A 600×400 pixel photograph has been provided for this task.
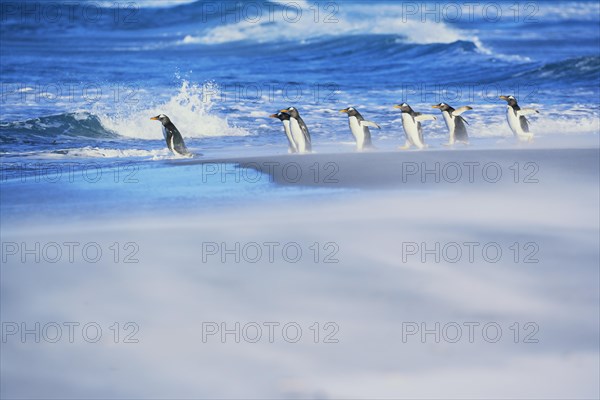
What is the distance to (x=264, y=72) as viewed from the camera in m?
16.1

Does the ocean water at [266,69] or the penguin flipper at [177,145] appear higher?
the ocean water at [266,69]

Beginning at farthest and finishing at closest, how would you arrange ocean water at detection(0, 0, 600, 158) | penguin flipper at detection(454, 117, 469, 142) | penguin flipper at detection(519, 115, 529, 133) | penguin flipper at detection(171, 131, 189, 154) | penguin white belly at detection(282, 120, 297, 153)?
ocean water at detection(0, 0, 600, 158) < penguin flipper at detection(519, 115, 529, 133) < penguin flipper at detection(454, 117, 469, 142) < penguin white belly at detection(282, 120, 297, 153) < penguin flipper at detection(171, 131, 189, 154)

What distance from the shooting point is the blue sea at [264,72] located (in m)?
8.70

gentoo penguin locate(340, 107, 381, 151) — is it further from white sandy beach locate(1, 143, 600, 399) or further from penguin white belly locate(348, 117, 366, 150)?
white sandy beach locate(1, 143, 600, 399)

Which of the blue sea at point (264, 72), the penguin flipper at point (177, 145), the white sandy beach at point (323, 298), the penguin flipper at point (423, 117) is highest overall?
the blue sea at point (264, 72)

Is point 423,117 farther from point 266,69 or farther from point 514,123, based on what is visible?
point 266,69

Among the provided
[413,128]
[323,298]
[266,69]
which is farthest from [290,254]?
[266,69]

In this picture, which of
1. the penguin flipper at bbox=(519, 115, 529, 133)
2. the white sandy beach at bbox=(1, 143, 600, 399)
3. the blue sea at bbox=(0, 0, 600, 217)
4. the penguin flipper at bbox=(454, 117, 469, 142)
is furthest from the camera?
the blue sea at bbox=(0, 0, 600, 217)

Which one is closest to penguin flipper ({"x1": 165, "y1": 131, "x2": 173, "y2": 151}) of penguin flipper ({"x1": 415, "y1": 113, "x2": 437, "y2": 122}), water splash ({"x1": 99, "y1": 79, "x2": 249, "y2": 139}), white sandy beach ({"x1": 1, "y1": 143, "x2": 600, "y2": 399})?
water splash ({"x1": 99, "y1": 79, "x2": 249, "y2": 139})

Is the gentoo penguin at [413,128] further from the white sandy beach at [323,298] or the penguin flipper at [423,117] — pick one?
the white sandy beach at [323,298]

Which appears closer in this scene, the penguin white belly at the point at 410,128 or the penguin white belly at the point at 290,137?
the penguin white belly at the point at 290,137

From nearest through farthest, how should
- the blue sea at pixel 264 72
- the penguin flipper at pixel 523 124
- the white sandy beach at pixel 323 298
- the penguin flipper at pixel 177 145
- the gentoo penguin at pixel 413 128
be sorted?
the white sandy beach at pixel 323 298 < the penguin flipper at pixel 177 145 < the gentoo penguin at pixel 413 128 < the penguin flipper at pixel 523 124 < the blue sea at pixel 264 72

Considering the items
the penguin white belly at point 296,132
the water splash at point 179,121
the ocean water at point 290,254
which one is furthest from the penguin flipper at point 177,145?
the water splash at point 179,121

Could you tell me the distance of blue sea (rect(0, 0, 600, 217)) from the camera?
870cm
